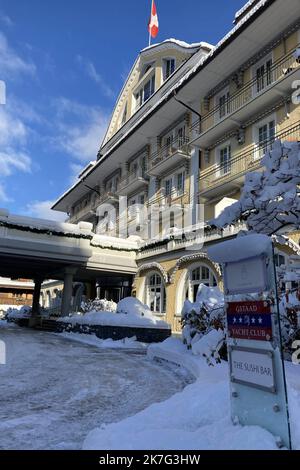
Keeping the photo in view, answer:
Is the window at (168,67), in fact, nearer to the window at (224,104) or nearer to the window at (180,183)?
the window at (224,104)

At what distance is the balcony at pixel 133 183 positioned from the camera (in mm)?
29312

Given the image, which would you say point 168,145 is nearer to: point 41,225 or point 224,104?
point 224,104


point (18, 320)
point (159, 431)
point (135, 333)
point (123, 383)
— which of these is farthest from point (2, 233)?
point (159, 431)

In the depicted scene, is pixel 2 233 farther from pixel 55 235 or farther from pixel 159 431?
pixel 159 431

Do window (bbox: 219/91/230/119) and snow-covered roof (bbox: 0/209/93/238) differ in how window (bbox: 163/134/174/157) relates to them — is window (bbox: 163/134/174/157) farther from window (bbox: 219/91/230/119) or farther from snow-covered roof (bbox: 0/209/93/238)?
snow-covered roof (bbox: 0/209/93/238)

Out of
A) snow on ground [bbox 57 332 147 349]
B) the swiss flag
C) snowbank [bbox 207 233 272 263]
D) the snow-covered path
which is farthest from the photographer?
the swiss flag

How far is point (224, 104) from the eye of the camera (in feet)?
72.0

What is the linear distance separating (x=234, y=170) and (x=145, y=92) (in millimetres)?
15753

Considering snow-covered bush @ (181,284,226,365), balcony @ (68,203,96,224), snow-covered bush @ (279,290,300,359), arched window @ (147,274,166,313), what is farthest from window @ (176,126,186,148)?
snow-covered bush @ (279,290,300,359)

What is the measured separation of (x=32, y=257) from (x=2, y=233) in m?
2.14

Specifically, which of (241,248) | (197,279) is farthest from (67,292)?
(241,248)

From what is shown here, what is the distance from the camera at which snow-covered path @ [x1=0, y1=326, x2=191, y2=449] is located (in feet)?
15.5

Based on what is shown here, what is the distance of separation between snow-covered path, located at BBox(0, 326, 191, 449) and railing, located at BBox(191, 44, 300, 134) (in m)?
14.4

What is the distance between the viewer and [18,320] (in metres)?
31.1
